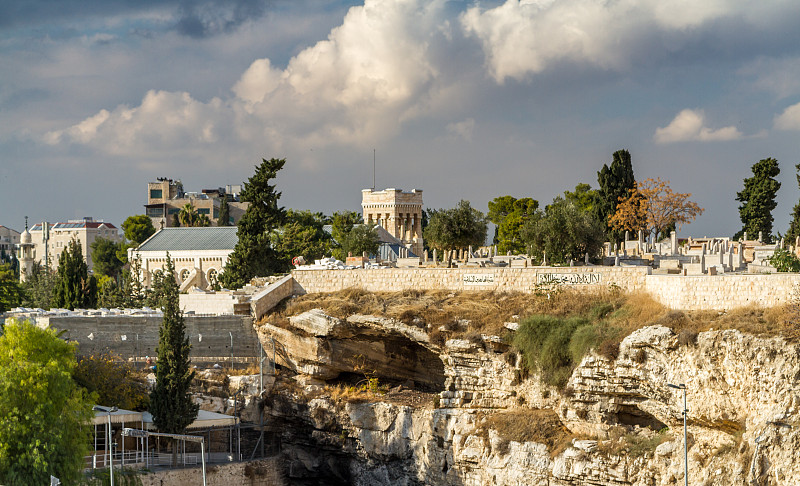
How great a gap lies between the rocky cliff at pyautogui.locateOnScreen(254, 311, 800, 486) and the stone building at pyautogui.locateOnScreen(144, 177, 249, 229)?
91273 millimetres

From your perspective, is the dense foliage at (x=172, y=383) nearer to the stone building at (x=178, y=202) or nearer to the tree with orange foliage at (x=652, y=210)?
the tree with orange foliage at (x=652, y=210)

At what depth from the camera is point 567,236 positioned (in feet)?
156

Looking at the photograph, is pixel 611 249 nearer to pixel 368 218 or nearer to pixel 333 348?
pixel 333 348

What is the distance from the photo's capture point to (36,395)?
34625mm

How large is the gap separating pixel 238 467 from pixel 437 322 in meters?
11.2

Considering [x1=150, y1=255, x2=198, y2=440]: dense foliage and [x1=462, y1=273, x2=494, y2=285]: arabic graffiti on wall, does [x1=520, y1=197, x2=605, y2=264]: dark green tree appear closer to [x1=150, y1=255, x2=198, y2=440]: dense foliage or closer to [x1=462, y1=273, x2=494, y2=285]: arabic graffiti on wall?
[x1=462, y1=273, x2=494, y2=285]: arabic graffiti on wall

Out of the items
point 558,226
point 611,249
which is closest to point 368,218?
point 611,249

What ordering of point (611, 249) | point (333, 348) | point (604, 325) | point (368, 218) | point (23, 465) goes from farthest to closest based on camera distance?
point (368, 218)
point (611, 249)
point (333, 348)
point (604, 325)
point (23, 465)

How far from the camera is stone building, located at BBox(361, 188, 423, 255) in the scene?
101 m

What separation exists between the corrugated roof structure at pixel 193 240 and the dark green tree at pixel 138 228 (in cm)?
3568

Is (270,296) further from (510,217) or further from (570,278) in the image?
(510,217)

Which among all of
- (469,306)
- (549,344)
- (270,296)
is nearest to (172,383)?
(270,296)

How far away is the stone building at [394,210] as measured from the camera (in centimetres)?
10125

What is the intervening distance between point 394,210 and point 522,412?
63125mm
